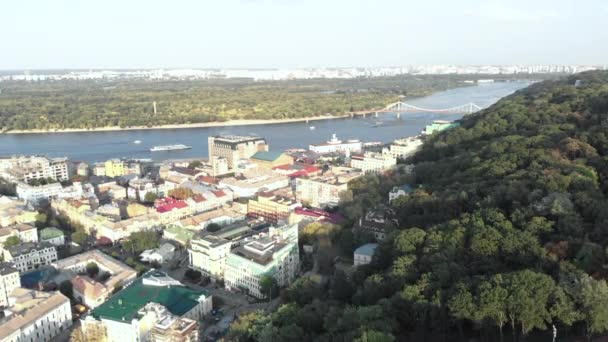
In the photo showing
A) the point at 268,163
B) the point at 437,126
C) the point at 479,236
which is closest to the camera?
the point at 479,236

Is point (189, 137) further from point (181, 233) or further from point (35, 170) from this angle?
point (181, 233)

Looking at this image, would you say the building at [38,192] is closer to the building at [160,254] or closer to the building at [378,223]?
the building at [160,254]

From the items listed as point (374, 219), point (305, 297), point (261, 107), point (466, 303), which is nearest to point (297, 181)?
point (374, 219)

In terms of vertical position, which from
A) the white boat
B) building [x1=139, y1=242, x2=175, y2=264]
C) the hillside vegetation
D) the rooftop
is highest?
the hillside vegetation

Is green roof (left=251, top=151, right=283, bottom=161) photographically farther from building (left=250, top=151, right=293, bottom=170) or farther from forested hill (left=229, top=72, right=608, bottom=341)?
forested hill (left=229, top=72, right=608, bottom=341)

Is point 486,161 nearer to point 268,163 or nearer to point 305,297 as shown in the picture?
point 305,297

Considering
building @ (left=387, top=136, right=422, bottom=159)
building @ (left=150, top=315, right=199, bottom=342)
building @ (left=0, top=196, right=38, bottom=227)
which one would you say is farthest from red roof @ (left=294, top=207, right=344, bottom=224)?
building @ (left=387, top=136, right=422, bottom=159)
